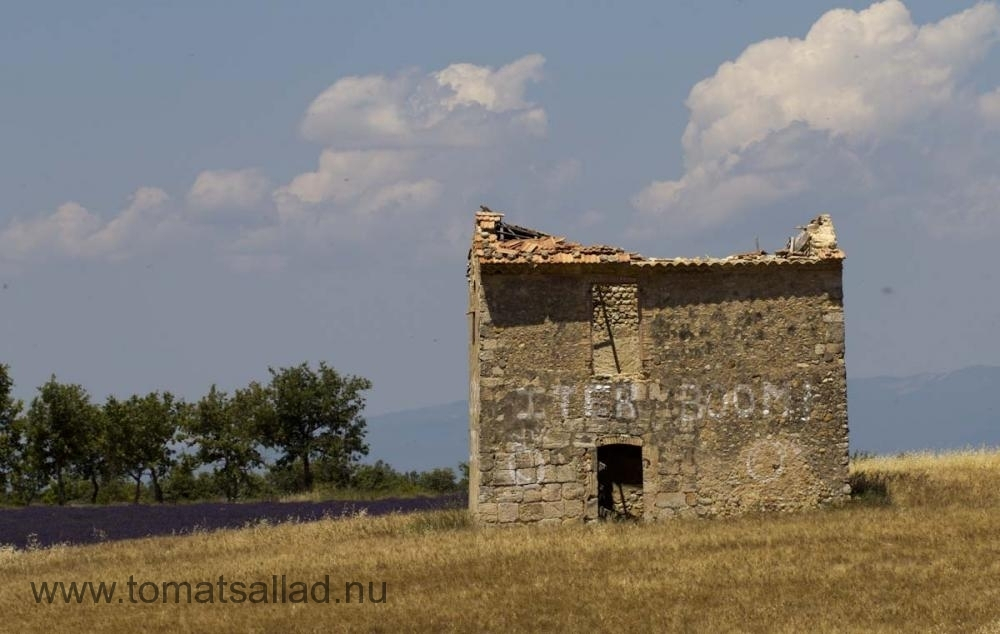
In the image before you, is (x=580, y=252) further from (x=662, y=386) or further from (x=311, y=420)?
(x=311, y=420)

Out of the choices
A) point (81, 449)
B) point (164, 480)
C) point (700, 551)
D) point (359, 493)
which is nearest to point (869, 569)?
point (700, 551)

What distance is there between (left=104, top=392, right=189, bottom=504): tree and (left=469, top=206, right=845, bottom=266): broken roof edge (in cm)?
2221

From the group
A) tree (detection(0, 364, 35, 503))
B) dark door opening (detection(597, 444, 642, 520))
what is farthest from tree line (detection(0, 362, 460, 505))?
dark door opening (detection(597, 444, 642, 520))

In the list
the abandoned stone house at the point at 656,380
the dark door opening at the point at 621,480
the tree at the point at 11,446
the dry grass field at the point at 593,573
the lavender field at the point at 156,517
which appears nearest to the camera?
the dry grass field at the point at 593,573

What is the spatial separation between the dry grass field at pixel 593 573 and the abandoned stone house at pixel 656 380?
3.19 ft

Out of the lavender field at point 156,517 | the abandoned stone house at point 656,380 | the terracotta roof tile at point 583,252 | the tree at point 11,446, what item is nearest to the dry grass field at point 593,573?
the abandoned stone house at point 656,380

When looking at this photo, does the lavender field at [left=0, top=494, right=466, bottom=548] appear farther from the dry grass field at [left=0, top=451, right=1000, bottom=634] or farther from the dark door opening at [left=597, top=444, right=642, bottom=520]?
the dark door opening at [left=597, top=444, right=642, bottom=520]

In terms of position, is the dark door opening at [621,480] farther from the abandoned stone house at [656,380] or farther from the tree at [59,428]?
the tree at [59,428]

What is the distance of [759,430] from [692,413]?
1304 mm

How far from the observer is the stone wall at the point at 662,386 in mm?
23438

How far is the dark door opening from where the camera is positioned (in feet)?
79.5

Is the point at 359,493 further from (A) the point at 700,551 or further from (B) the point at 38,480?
(A) the point at 700,551

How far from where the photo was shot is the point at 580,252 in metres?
23.7

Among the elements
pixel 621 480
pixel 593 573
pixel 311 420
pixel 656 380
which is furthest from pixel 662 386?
pixel 311 420
